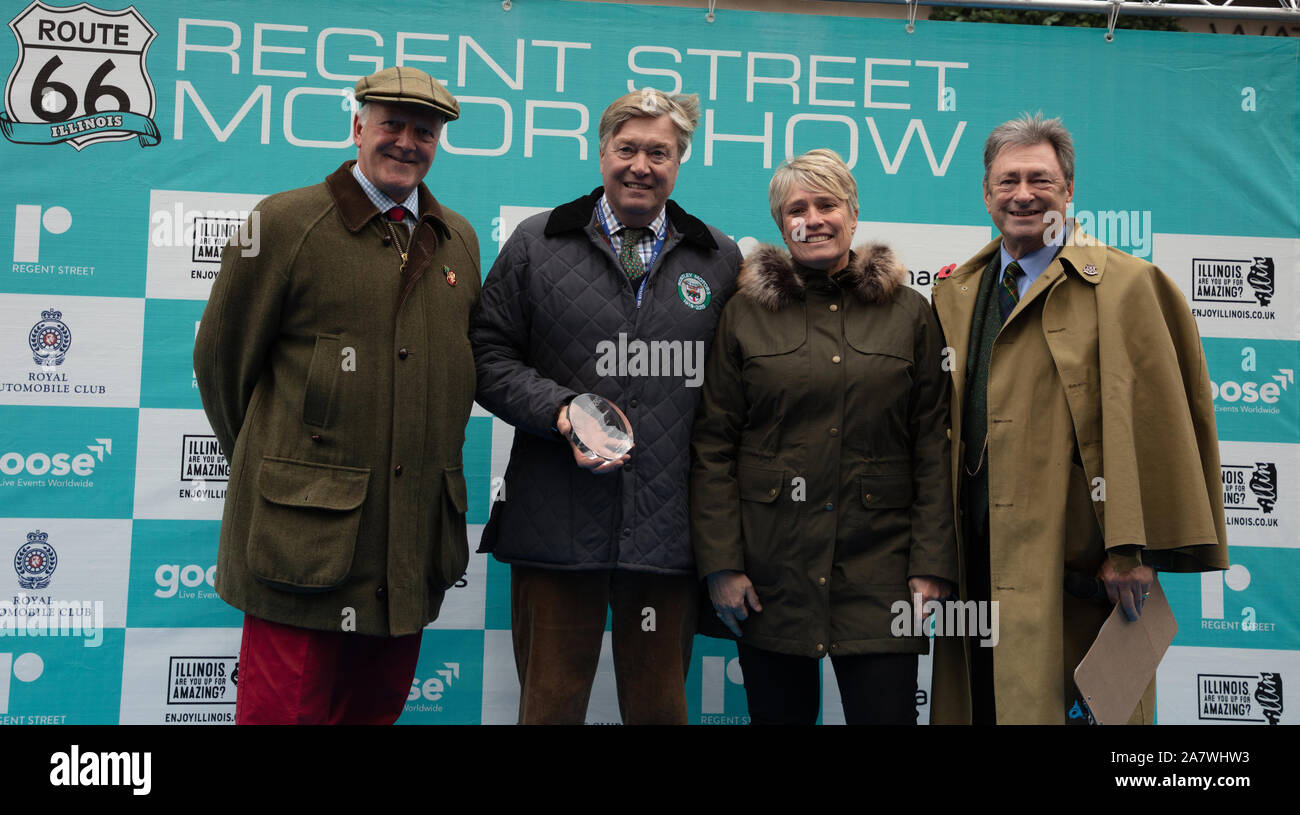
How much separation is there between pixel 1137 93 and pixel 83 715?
15.6 feet

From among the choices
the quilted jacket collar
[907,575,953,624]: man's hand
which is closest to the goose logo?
the quilted jacket collar

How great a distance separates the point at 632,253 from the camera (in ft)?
→ 8.41

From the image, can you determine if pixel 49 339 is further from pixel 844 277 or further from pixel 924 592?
pixel 924 592

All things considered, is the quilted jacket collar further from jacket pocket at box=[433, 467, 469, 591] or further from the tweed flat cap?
jacket pocket at box=[433, 467, 469, 591]

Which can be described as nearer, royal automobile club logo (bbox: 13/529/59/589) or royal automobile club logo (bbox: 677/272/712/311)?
royal automobile club logo (bbox: 677/272/712/311)

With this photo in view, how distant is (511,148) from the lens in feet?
11.4

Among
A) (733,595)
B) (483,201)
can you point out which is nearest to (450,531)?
(733,595)

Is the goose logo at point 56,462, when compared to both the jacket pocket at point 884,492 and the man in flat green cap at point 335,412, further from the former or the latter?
the jacket pocket at point 884,492

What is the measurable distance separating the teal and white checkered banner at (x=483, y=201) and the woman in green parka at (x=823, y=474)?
112cm

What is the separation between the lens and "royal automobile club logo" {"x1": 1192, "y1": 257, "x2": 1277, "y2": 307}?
3.62 meters

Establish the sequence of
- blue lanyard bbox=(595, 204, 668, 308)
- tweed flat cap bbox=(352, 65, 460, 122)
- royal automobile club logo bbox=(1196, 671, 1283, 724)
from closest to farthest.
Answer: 1. tweed flat cap bbox=(352, 65, 460, 122)
2. blue lanyard bbox=(595, 204, 668, 308)
3. royal automobile club logo bbox=(1196, 671, 1283, 724)

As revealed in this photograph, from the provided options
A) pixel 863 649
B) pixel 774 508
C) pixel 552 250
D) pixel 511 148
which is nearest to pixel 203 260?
pixel 511 148

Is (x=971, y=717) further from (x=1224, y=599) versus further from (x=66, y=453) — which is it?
(x=66, y=453)

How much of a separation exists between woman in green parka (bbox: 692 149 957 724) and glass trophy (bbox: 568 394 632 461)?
10.8 inches
